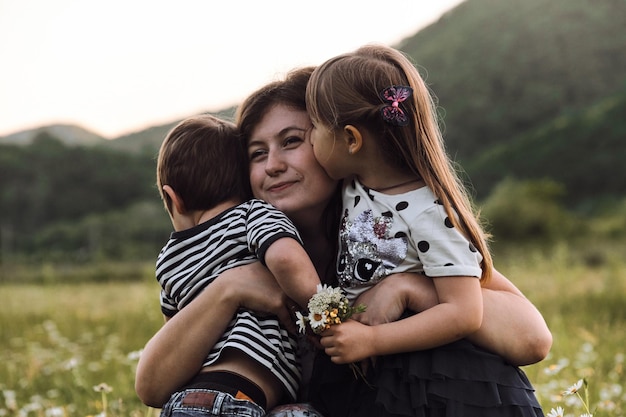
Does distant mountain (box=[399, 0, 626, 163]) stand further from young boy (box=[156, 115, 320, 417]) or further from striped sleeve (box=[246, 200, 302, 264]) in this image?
striped sleeve (box=[246, 200, 302, 264])

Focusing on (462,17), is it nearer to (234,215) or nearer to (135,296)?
(135,296)

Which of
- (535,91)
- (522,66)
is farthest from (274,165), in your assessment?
(522,66)

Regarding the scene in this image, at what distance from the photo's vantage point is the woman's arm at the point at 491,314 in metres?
2.37

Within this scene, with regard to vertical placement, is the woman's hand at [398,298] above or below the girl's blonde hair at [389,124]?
below

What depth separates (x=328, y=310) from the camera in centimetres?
225

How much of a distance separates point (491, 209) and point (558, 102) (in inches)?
476

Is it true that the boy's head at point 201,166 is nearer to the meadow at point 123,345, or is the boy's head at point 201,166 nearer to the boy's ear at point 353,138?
the boy's ear at point 353,138

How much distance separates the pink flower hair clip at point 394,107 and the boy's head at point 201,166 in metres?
0.70

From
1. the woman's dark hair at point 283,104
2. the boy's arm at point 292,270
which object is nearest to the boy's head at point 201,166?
the woman's dark hair at point 283,104

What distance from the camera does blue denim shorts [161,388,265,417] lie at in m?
2.31

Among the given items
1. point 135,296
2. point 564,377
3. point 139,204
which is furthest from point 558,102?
point 564,377

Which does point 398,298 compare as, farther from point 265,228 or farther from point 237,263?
point 237,263

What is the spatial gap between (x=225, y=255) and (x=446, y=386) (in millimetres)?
892

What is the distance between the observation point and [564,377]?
4.86 m
